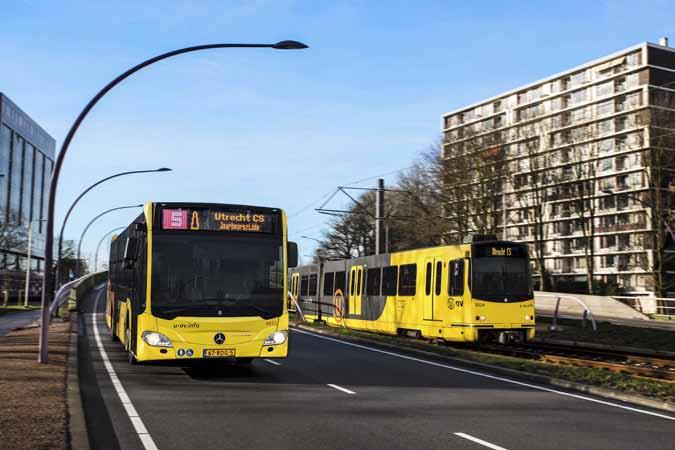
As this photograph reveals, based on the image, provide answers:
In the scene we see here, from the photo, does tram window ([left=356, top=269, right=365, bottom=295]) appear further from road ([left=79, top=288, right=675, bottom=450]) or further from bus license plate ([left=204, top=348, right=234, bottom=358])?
bus license plate ([left=204, top=348, right=234, bottom=358])

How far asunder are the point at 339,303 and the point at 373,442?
2468 cm

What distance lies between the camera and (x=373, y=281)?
94.7 feet

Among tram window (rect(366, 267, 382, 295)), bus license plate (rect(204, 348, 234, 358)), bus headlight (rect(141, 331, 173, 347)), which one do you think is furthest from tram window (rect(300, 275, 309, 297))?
bus headlight (rect(141, 331, 173, 347))

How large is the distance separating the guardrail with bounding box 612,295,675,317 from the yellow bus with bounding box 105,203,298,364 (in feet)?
112

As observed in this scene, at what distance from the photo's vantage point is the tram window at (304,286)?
38844 mm

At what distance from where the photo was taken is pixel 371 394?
1243 centimetres

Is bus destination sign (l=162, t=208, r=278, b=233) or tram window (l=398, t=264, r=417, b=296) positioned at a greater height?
bus destination sign (l=162, t=208, r=278, b=233)

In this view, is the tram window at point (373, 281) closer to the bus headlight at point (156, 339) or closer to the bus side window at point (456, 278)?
the bus side window at point (456, 278)

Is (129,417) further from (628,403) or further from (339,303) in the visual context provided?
(339,303)

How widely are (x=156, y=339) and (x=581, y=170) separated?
149 ft

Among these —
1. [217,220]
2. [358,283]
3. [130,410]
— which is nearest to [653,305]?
[358,283]

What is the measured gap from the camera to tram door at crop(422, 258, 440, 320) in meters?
23.5

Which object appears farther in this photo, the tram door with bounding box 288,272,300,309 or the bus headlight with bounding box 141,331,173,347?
the tram door with bounding box 288,272,300,309

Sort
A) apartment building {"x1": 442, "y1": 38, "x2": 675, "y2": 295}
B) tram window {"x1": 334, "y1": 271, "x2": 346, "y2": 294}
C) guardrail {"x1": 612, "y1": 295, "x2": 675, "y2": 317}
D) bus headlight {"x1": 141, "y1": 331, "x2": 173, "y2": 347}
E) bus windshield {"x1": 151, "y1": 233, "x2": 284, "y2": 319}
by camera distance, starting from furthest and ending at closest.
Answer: apartment building {"x1": 442, "y1": 38, "x2": 675, "y2": 295}, guardrail {"x1": 612, "y1": 295, "x2": 675, "y2": 317}, tram window {"x1": 334, "y1": 271, "x2": 346, "y2": 294}, bus windshield {"x1": 151, "y1": 233, "x2": 284, "y2": 319}, bus headlight {"x1": 141, "y1": 331, "x2": 173, "y2": 347}
